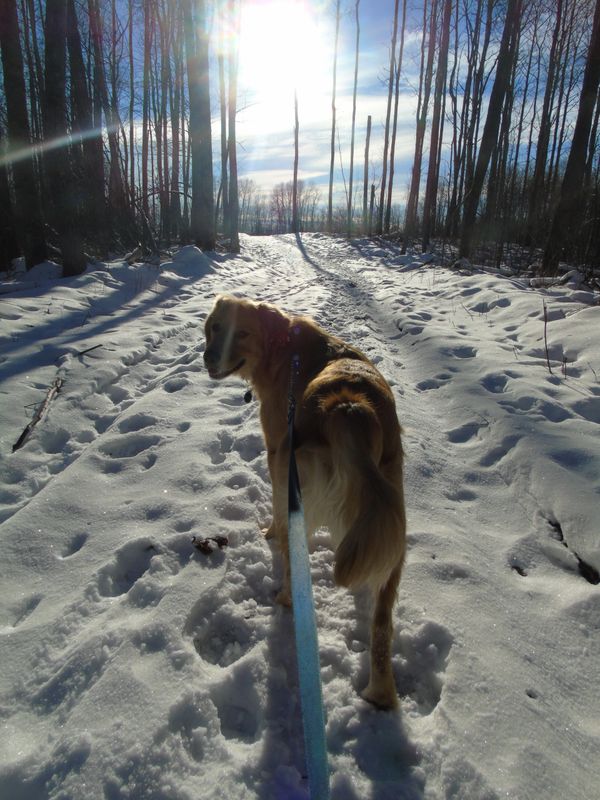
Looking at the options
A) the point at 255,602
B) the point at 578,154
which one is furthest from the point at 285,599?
the point at 578,154

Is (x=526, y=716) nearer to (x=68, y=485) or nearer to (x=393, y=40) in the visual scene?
(x=68, y=485)

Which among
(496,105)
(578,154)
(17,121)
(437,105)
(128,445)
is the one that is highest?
(437,105)

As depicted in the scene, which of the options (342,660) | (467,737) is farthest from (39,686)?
(467,737)

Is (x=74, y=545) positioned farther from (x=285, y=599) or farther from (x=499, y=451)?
(x=499, y=451)

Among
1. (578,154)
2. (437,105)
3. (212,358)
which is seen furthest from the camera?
(437,105)

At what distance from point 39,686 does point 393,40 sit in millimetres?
28603

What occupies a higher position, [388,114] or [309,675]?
[388,114]

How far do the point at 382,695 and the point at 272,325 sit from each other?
2.12 meters

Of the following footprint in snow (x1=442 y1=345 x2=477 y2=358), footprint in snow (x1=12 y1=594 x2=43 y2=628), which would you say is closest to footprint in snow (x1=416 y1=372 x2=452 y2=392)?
footprint in snow (x1=442 y1=345 x2=477 y2=358)

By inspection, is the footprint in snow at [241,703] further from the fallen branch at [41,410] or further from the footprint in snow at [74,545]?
the fallen branch at [41,410]

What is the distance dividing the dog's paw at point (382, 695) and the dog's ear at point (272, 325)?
6.28 feet

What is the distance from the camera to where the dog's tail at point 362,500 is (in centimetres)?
135

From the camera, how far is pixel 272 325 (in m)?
2.89

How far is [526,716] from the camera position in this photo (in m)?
1.52
